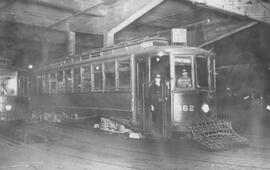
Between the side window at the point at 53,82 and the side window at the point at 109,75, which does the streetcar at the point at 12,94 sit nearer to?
the side window at the point at 53,82

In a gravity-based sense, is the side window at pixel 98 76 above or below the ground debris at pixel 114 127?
above

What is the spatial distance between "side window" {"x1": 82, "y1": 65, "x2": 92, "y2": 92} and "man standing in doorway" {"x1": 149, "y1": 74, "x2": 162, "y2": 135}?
136 inches

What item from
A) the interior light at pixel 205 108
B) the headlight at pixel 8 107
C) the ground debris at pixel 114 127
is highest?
the interior light at pixel 205 108

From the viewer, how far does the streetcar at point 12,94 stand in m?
14.0

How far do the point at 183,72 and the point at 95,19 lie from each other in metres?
11.6

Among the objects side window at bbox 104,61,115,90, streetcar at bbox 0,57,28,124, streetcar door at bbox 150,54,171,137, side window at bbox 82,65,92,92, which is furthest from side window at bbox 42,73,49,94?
streetcar door at bbox 150,54,171,137

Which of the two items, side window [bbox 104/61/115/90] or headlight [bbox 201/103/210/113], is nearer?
headlight [bbox 201/103/210/113]

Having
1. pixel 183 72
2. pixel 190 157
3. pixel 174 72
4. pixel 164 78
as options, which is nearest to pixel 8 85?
pixel 164 78

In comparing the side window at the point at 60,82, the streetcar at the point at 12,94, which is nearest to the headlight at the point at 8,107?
the streetcar at the point at 12,94

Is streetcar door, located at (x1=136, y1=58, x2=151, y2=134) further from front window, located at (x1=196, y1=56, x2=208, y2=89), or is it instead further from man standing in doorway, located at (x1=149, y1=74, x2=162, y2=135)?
front window, located at (x1=196, y1=56, x2=208, y2=89)

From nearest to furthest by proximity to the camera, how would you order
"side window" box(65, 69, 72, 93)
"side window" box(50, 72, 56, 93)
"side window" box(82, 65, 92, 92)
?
1. "side window" box(82, 65, 92, 92)
2. "side window" box(65, 69, 72, 93)
3. "side window" box(50, 72, 56, 93)

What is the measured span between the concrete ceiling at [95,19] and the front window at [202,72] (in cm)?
692

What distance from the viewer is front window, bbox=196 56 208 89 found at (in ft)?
32.2

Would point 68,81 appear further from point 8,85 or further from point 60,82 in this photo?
point 8,85
